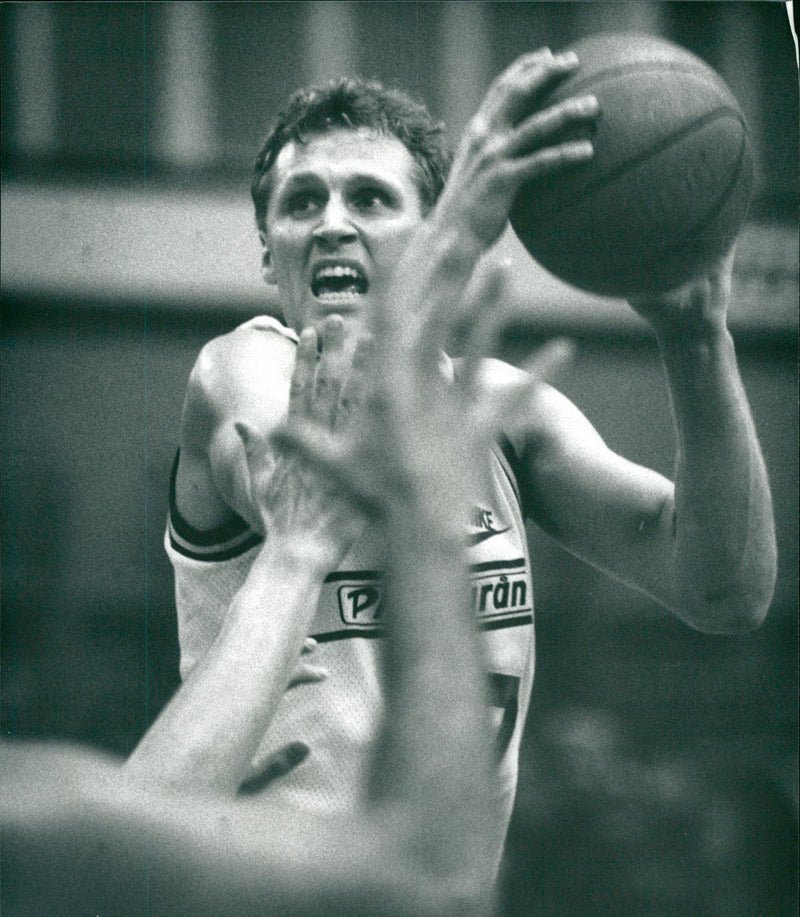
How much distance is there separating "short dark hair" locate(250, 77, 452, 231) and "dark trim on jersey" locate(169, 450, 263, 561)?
1.72 ft

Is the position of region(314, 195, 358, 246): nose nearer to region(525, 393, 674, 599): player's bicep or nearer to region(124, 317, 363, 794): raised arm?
region(525, 393, 674, 599): player's bicep

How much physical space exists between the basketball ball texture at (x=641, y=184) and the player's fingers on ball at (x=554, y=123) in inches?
1.0

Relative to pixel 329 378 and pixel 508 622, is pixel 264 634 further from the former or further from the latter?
pixel 508 622

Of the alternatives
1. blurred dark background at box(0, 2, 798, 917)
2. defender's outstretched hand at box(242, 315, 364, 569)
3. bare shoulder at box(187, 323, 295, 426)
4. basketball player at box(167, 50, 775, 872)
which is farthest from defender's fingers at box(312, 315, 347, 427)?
blurred dark background at box(0, 2, 798, 917)

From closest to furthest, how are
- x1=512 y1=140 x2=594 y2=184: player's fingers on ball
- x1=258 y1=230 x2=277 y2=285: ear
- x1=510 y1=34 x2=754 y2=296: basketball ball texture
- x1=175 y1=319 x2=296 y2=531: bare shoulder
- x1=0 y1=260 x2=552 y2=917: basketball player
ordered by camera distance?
x1=0 y1=260 x2=552 y2=917: basketball player → x1=512 y1=140 x2=594 y2=184: player's fingers on ball → x1=510 y1=34 x2=754 y2=296: basketball ball texture → x1=175 y1=319 x2=296 y2=531: bare shoulder → x1=258 y1=230 x2=277 y2=285: ear

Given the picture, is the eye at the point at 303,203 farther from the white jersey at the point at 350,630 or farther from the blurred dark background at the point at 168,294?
the blurred dark background at the point at 168,294

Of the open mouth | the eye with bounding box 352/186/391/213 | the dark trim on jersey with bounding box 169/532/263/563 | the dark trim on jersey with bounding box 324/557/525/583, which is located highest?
the eye with bounding box 352/186/391/213

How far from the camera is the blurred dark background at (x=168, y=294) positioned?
7.11 ft

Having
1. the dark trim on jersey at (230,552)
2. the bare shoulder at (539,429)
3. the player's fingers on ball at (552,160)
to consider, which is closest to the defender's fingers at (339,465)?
the player's fingers on ball at (552,160)

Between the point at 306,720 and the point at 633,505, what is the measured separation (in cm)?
53

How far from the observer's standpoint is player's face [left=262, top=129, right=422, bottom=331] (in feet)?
5.90

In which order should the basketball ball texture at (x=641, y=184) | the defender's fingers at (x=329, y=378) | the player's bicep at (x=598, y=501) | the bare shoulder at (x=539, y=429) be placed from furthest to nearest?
the bare shoulder at (x=539, y=429)
the player's bicep at (x=598, y=501)
the basketball ball texture at (x=641, y=184)
the defender's fingers at (x=329, y=378)

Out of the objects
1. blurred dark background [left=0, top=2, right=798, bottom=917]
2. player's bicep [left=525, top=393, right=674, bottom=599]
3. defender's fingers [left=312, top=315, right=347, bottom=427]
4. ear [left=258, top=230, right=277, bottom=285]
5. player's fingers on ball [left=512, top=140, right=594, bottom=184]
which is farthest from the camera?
blurred dark background [left=0, top=2, right=798, bottom=917]

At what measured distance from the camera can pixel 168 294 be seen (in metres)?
2.29
